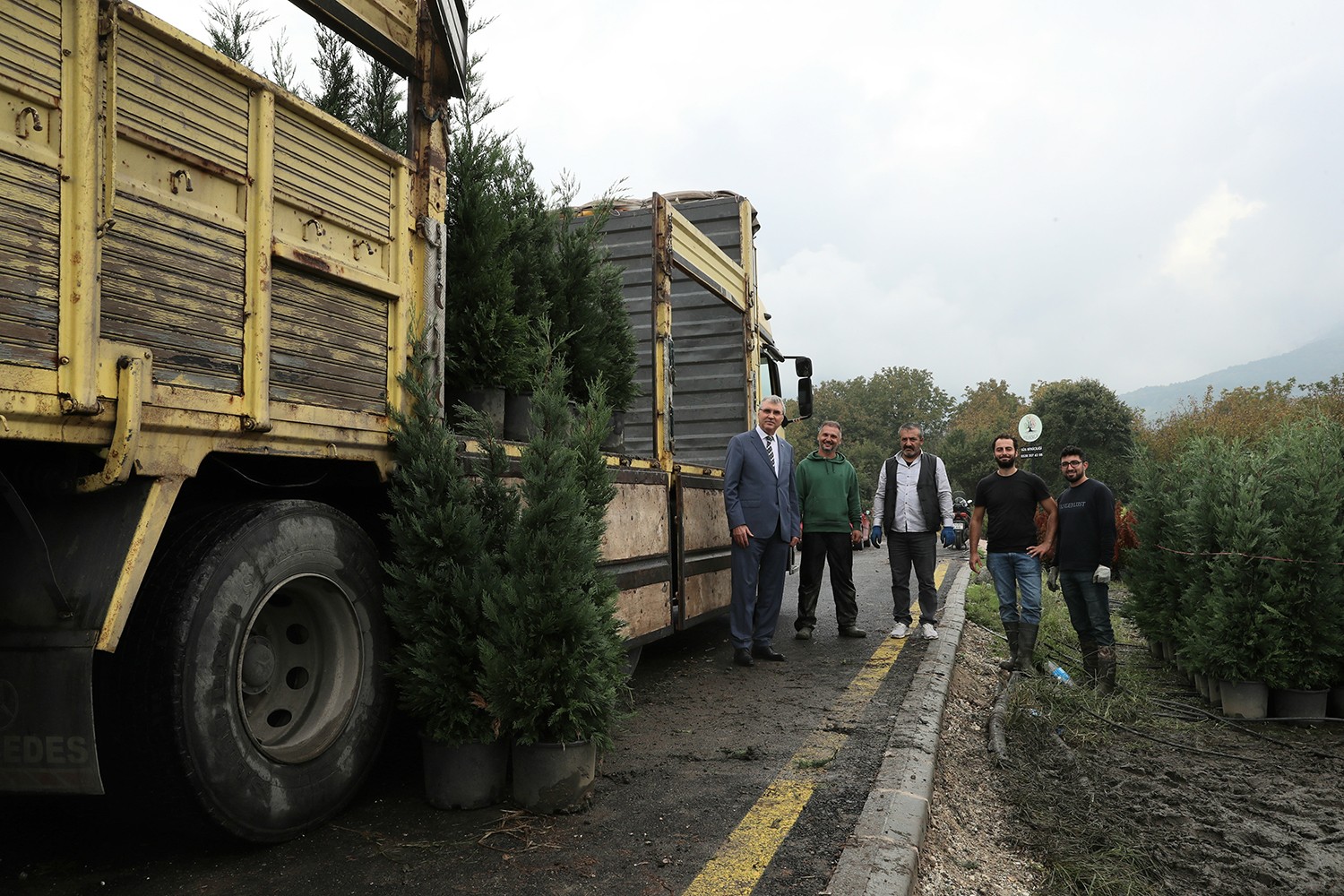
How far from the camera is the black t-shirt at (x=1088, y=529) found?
682 centimetres

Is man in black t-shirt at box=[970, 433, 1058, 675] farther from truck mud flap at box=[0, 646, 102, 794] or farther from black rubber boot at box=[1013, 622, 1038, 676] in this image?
truck mud flap at box=[0, 646, 102, 794]

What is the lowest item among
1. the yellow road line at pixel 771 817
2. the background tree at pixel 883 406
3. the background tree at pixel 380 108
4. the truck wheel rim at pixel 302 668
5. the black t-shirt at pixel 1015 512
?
the yellow road line at pixel 771 817

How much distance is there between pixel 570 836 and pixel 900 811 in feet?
3.88

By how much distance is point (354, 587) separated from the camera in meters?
3.44

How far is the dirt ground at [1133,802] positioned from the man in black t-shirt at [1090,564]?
2.15ft

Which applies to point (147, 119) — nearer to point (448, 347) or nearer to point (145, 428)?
point (145, 428)

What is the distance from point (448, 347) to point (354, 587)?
1.36m

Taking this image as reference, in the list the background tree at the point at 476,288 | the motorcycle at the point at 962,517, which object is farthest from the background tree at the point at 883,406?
the background tree at the point at 476,288

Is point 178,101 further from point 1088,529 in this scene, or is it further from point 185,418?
point 1088,529

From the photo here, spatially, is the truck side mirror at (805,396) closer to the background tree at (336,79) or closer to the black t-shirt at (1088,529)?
the black t-shirt at (1088,529)

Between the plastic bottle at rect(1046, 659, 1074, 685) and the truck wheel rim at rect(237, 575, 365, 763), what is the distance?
16.1 ft

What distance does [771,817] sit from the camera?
3430 millimetres

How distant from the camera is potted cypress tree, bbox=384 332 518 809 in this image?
11.3ft

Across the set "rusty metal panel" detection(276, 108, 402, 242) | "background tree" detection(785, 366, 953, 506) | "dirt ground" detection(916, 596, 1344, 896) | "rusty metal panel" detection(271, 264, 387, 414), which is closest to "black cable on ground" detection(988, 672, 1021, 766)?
"dirt ground" detection(916, 596, 1344, 896)
